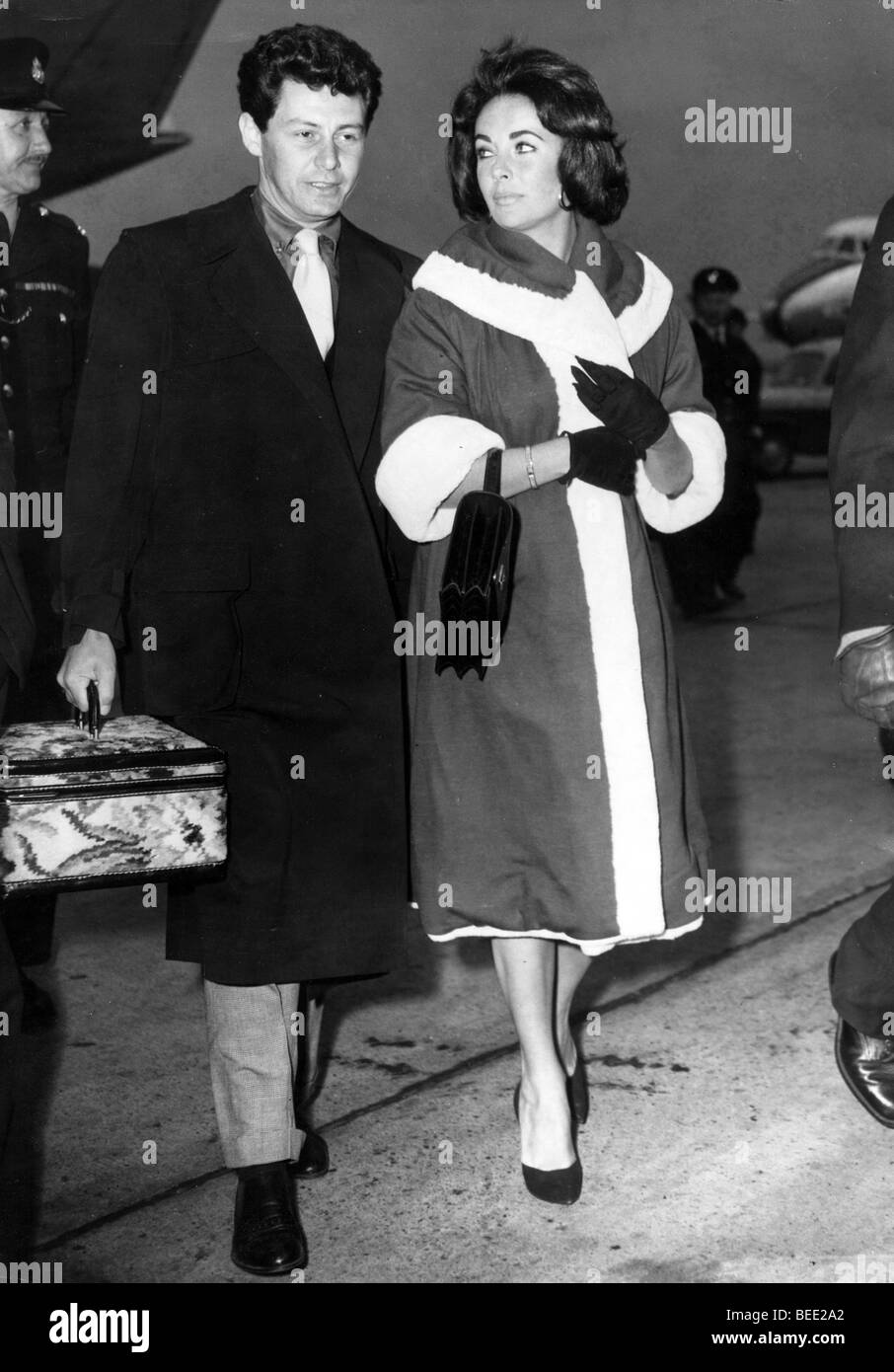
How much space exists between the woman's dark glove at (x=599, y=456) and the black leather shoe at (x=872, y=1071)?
50.9 inches

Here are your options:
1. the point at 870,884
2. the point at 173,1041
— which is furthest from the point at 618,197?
the point at 870,884

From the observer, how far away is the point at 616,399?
8.36 ft

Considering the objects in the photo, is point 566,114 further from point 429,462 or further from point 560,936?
point 560,936

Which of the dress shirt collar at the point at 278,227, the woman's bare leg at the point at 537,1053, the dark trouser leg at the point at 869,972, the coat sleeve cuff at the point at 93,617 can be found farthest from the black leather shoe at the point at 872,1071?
the dress shirt collar at the point at 278,227

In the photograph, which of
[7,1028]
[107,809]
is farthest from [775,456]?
[7,1028]

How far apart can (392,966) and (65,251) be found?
2.59m

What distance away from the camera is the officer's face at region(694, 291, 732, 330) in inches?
382

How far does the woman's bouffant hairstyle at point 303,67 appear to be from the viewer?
2.57 metres

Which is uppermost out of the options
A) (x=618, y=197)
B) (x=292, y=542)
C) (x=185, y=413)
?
(x=618, y=197)

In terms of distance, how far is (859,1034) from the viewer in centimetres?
316

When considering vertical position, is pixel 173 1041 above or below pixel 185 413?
below

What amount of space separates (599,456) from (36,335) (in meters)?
2.34
